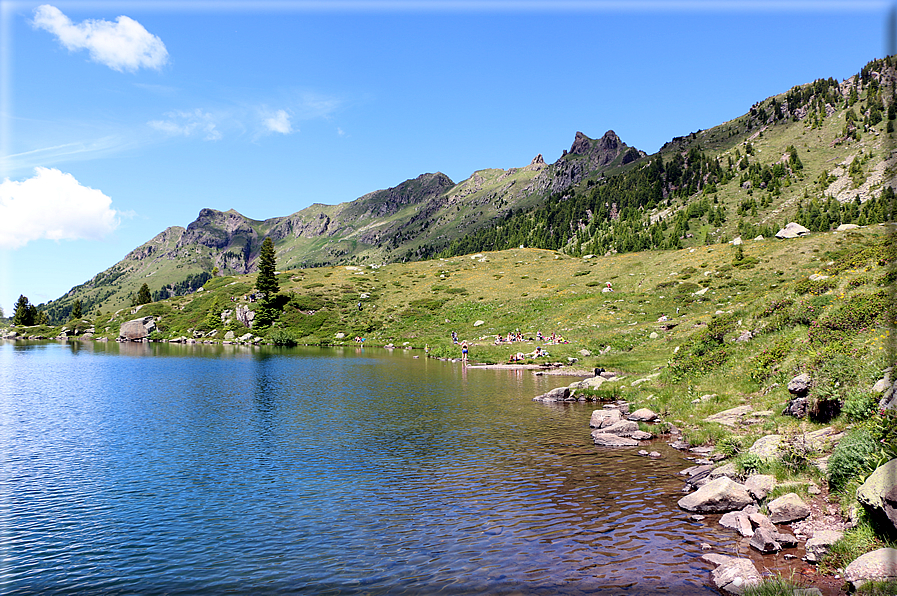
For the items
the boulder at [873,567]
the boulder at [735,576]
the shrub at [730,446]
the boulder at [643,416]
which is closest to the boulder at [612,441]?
the boulder at [643,416]

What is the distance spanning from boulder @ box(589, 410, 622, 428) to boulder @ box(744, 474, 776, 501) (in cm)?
1155

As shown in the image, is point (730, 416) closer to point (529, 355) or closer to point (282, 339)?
point (529, 355)

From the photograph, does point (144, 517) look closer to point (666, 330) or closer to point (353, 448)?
point (353, 448)

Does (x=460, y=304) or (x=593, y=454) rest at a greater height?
(x=460, y=304)

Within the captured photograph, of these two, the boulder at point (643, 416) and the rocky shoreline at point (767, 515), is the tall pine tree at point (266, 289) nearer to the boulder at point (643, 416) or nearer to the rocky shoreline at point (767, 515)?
the boulder at point (643, 416)

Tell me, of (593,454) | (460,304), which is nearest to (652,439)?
(593,454)

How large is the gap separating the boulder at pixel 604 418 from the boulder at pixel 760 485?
1155 cm

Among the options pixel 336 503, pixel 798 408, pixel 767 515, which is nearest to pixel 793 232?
pixel 798 408

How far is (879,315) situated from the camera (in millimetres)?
24859

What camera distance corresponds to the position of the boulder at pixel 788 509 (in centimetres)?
1533

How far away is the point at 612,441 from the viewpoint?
26766mm

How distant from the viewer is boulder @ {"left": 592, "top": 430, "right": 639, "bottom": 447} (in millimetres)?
26462

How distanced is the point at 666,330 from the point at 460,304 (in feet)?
194

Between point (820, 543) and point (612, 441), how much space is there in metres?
13.4
